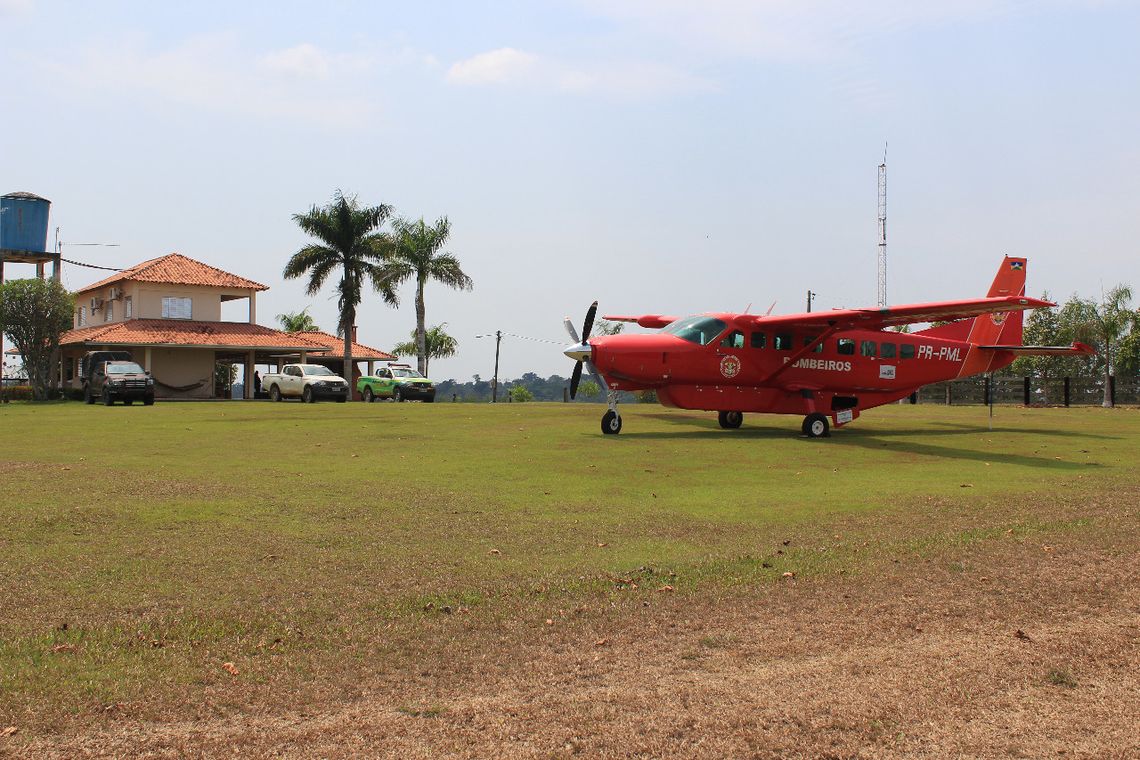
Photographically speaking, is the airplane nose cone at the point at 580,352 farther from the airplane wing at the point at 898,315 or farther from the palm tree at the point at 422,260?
the palm tree at the point at 422,260

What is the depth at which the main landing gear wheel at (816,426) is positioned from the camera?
20516mm

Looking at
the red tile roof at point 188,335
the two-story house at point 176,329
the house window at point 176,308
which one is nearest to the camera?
the red tile roof at point 188,335

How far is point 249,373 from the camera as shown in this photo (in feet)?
168

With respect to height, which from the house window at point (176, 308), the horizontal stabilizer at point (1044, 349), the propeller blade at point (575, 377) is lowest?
the propeller blade at point (575, 377)

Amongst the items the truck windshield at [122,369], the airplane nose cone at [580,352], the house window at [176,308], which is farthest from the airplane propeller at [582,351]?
the house window at [176,308]

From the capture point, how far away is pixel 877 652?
557 cm

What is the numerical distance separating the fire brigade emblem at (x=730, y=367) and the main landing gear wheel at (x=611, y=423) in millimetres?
2835

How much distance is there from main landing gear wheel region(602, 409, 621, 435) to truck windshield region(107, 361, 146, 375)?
23541 millimetres

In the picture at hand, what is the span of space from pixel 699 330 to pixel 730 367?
3.44ft

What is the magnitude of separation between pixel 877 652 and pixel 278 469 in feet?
31.5

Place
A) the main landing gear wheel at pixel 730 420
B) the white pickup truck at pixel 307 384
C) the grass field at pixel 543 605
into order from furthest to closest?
the white pickup truck at pixel 307 384 < the main landing gear wheel at pixel 730 420 < the grass field at pixel 543 605

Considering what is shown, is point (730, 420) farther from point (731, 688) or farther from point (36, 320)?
point (36, 320)

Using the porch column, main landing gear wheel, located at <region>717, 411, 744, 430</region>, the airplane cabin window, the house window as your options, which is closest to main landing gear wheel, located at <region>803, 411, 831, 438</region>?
the airplane cabin window

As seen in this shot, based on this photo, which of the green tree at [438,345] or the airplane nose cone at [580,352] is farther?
A: the green tree at [438,345]
